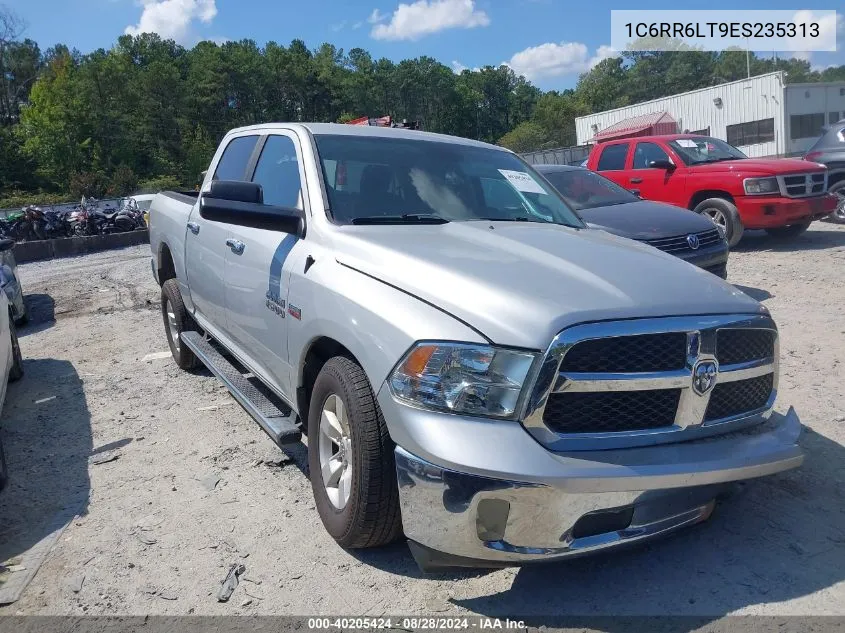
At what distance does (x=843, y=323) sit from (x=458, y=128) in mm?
98062

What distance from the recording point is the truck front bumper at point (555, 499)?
7.79 ft

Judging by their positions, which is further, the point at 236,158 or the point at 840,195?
the point at 840,195

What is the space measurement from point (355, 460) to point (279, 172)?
6.73 ft

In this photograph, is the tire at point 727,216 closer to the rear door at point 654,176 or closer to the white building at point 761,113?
the rear door at point 654,176

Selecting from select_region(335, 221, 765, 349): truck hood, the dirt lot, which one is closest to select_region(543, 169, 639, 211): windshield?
the dirt lot

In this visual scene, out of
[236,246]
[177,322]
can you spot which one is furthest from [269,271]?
[177,322]

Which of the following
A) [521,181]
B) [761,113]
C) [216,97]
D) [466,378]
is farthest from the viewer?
[216,97]

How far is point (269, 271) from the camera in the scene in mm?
3713

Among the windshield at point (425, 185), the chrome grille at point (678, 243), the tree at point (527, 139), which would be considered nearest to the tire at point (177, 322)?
the windshield at point (425, 185)

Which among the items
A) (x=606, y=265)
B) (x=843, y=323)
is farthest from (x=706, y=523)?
(x=843, y=323)

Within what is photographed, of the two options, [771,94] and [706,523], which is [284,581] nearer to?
[706,523]

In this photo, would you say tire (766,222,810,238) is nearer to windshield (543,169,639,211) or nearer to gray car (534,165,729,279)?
windshield (543,169,639,211)

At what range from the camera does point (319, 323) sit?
123 inches

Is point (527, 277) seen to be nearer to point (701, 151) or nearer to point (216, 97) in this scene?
point (701, 151)
